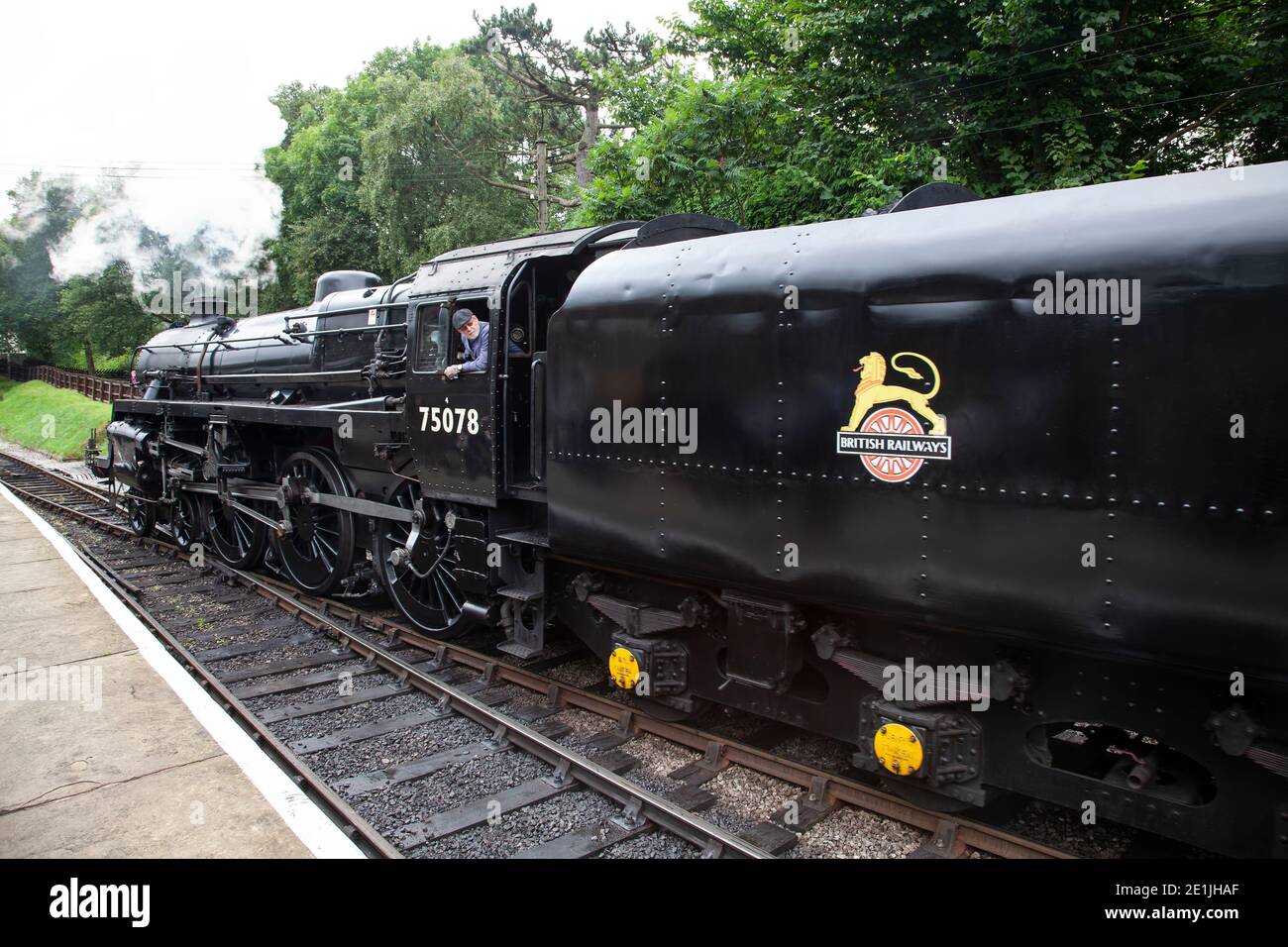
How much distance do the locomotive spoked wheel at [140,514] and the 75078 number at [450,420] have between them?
24.8 ft

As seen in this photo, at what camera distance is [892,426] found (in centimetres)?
351

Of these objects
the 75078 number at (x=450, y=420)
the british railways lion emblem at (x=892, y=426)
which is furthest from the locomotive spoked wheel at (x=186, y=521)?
the british railways lion emblem at (x=892, y=426)

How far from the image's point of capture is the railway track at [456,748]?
162 inches

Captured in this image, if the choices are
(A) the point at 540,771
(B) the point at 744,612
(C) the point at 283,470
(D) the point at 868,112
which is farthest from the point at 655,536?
(D) the point at 868,112

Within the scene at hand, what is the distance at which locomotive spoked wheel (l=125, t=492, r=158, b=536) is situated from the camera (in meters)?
12.0

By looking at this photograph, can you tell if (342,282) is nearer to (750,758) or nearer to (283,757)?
(283,757)

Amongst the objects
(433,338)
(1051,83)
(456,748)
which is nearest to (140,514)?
(433,338)

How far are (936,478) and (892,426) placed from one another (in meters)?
0.29

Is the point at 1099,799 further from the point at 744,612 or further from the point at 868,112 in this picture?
the point at 868,112

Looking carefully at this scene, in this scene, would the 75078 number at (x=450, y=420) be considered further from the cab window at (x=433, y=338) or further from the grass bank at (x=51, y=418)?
the grass bank at (x=51, y=418)

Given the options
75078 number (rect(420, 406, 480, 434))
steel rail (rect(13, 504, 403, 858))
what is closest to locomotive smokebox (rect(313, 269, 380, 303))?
75078 number (rect(420, 406, 480, 434))

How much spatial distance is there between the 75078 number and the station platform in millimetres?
2340

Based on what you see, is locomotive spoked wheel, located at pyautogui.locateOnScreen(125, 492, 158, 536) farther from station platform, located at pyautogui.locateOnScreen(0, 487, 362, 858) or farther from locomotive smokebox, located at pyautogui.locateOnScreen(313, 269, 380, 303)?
station platform, located at pyautogui.locateOnScreen(0, 487, 362, 858)

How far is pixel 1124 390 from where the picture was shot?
292cm
